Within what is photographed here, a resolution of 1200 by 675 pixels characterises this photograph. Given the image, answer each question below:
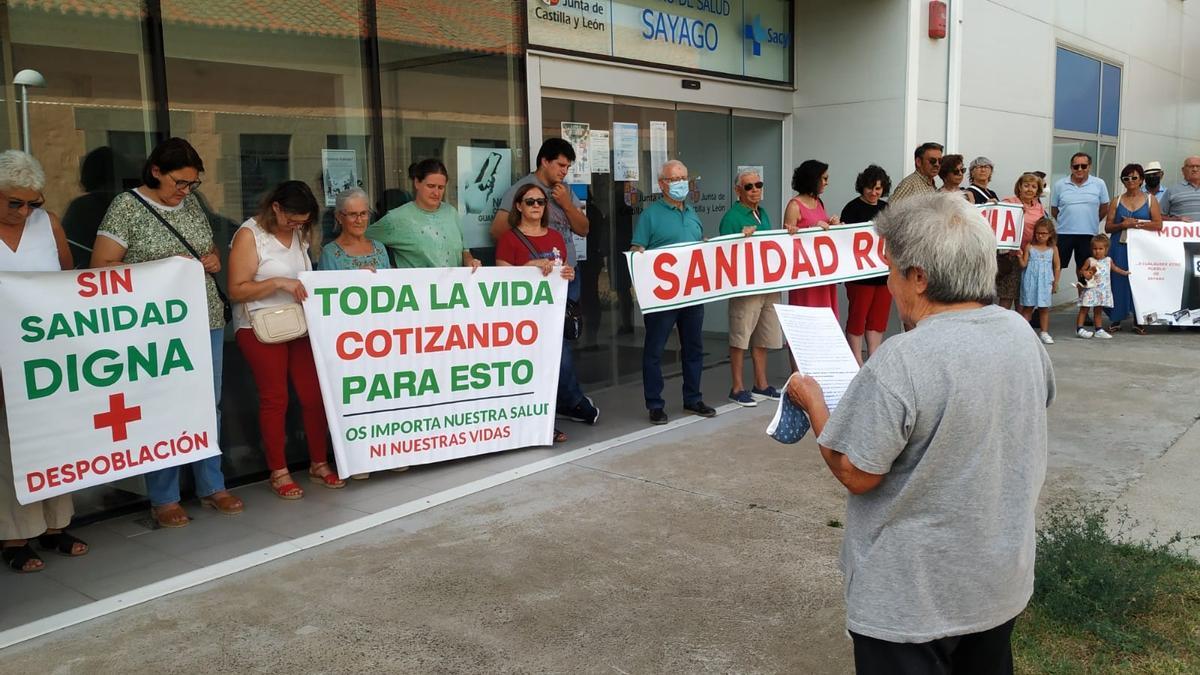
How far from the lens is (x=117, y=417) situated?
15.9 ft

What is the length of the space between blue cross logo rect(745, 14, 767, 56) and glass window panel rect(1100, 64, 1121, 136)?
7.74 m

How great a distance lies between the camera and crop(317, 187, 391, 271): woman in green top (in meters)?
5.85

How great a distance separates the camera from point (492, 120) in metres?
7.51

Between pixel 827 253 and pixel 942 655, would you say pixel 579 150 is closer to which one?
pixel 827 253

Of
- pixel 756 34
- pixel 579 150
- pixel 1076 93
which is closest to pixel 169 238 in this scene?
pixel 579 150

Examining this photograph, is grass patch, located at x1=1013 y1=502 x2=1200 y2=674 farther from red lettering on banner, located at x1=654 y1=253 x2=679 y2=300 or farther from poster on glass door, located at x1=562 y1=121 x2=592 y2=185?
poster on glass door, located at x1=562 y1=121 x2=592 y2=185

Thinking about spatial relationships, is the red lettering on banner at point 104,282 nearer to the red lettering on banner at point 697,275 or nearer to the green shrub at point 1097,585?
the red lettering on banner at point 697,275

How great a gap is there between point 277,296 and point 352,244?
1.91ft

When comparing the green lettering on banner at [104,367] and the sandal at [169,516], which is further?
the sandal at [169,516]

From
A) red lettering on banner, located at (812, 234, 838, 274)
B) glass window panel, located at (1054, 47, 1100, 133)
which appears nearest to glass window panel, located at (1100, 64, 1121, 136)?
glass window panel, located at (1054, 47, 1100, 133)

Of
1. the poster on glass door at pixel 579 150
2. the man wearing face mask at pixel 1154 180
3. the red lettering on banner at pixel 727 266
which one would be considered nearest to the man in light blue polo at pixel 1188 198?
the man wearing face mask at pixel 1154 180

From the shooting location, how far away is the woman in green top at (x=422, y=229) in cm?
631

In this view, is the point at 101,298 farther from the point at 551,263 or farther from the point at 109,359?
the point at 551,263

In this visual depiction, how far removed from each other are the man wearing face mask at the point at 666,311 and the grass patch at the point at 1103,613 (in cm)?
340
